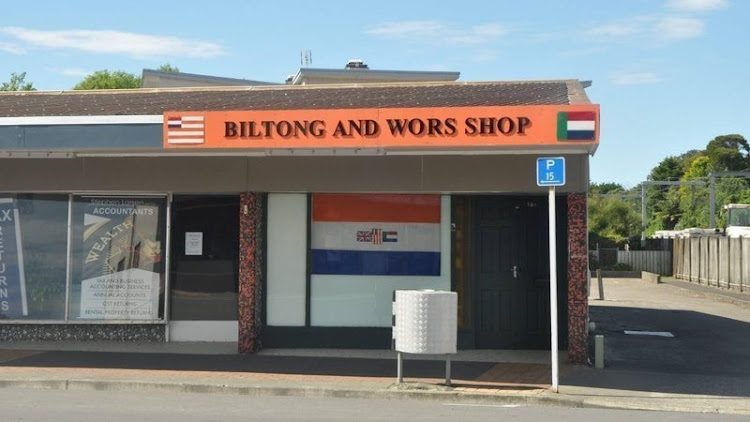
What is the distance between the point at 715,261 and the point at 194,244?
2265 centimetres

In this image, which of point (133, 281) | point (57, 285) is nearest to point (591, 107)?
point (133, 281)

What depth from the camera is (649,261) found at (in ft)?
135

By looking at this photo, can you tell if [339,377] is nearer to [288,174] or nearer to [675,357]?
[288,174]

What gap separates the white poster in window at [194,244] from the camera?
13.5 m

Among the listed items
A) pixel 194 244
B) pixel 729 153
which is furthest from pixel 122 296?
pixel 729 153

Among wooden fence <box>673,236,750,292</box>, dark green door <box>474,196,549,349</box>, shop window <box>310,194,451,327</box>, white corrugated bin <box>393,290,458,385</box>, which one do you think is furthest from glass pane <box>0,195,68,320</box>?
wooden fence <box>673,236,750,292</box>

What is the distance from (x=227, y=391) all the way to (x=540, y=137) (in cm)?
507

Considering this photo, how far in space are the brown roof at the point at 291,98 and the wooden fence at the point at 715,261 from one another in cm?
1576

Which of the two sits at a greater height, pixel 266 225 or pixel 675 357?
pixel 266 225

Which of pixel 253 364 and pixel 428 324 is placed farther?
pixel 253 364

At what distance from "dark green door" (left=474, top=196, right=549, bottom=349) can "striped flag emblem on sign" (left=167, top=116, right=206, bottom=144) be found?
4510mm

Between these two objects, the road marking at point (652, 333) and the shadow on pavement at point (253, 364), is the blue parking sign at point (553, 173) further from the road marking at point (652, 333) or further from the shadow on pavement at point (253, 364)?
the road marking at point (652, 333)

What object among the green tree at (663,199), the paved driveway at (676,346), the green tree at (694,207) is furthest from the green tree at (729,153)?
the paved driveway at (676,346)

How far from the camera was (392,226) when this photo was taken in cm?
1309
